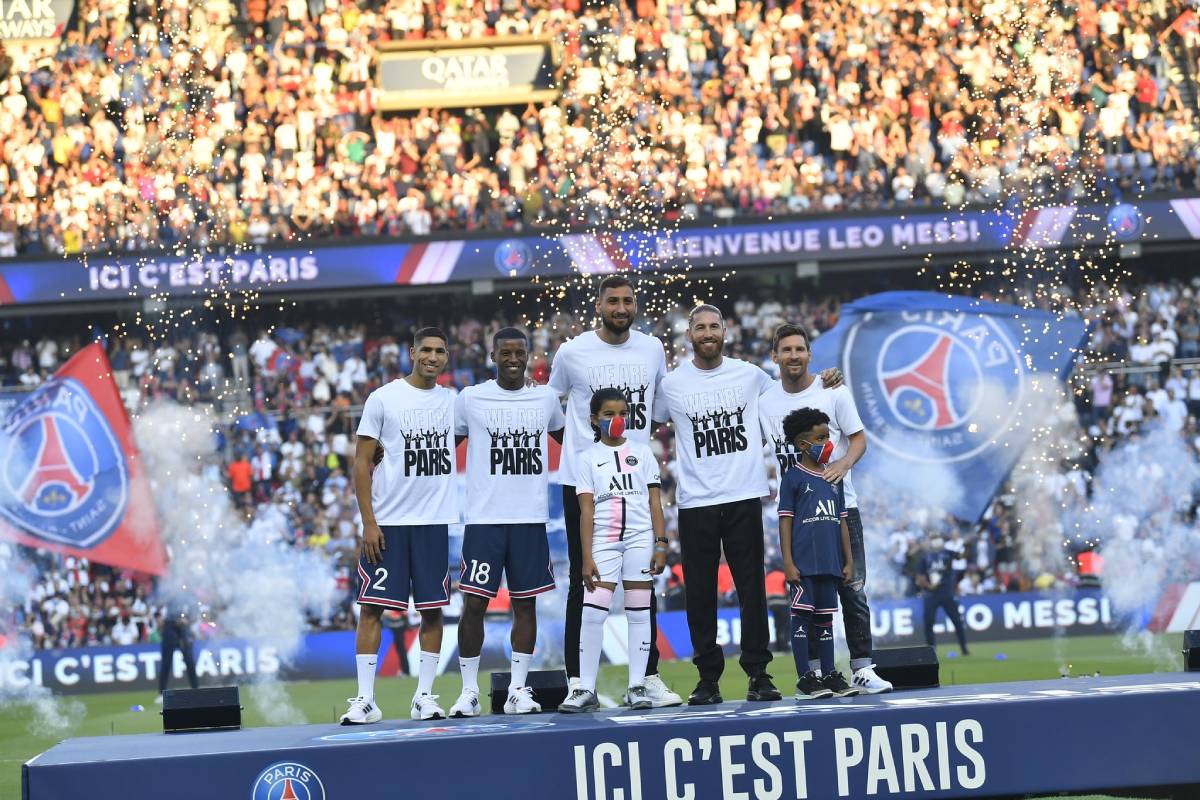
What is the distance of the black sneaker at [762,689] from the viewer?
7258 millimetres

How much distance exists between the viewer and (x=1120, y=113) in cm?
2400

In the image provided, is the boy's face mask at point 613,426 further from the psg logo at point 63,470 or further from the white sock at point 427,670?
the psg logo at point 63,470

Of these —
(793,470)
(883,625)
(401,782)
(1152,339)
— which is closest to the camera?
(401,782)

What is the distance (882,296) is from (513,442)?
13990 millimetres

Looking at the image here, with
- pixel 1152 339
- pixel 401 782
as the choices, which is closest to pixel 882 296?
pixel 1152 339

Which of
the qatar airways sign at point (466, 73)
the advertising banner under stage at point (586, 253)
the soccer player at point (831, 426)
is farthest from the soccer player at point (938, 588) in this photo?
the soccer player at point (831, 426)

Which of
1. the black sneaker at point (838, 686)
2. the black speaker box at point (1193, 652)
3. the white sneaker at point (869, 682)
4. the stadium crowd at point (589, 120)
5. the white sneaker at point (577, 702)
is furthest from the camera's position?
the stadium crowd at point (589, 120)

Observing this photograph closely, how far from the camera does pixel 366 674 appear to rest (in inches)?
293

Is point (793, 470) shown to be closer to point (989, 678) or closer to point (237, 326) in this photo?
point (989, 678)

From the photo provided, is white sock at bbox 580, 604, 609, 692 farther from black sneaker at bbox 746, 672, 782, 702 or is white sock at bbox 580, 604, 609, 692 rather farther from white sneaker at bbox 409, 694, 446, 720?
white sneaker at bbox 409, 694, 446, 720

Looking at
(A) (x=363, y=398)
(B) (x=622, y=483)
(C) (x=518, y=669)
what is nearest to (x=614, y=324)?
(B) (x=622, y=483)

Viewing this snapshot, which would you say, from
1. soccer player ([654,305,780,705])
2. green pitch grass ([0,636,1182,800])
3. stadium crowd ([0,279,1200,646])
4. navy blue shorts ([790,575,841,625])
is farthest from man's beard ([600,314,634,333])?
stadium crowd ([0,279,1200,646])

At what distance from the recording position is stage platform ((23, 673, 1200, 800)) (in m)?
6.15

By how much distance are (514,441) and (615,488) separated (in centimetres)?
64
